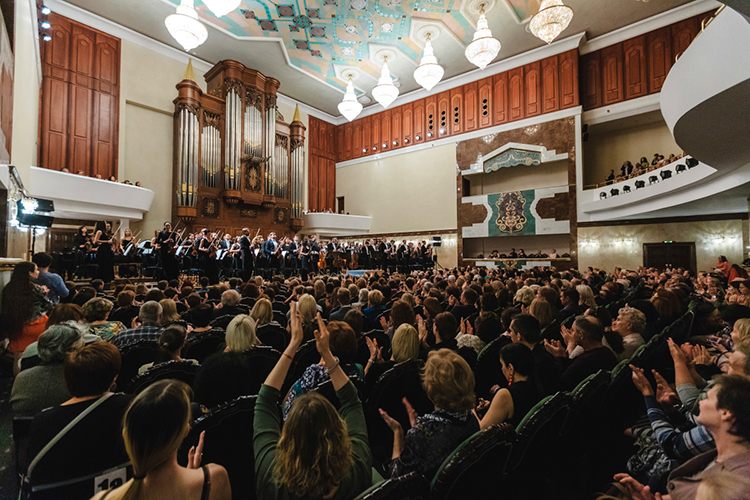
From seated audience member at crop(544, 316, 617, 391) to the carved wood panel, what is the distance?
12.8 m

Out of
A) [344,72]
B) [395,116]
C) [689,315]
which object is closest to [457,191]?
[395,116]

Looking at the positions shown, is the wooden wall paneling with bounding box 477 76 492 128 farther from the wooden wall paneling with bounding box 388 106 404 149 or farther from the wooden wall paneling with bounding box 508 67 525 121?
the wooden wall paneling with bounding box 388 106 404 149

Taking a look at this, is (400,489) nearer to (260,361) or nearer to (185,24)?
(260,361)

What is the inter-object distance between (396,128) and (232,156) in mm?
7255

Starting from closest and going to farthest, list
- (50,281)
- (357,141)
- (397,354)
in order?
(397,354) → (50,281) → (357,141)

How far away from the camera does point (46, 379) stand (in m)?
Answer: 1.60

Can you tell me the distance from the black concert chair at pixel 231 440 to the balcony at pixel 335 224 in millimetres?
13853

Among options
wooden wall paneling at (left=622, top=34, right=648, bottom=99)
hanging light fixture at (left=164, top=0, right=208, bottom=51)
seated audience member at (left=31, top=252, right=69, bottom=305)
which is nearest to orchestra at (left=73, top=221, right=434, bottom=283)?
seated audience member at (left=31, top=252, right=69, bottom=305)

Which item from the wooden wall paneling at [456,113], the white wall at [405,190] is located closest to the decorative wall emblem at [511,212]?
the white wall at [405,190]

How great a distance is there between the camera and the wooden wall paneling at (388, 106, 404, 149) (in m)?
15.9

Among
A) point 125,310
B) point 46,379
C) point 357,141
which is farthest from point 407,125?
point 46,379

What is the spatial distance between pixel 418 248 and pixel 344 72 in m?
7.45

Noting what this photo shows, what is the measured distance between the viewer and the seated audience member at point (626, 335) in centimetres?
235

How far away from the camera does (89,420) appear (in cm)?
113
